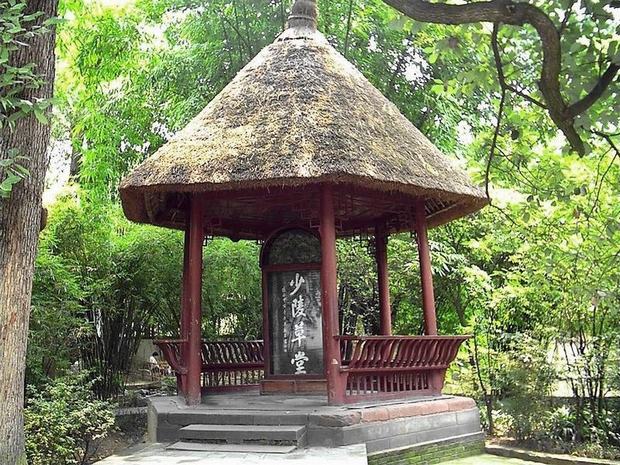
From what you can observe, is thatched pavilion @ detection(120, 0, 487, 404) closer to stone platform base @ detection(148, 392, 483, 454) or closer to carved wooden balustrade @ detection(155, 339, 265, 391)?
carved wooden balustrade @ detection(155, 339, 265, 391)

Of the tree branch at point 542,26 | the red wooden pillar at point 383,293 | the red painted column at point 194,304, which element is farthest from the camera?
the red wooden pillar at point 383,293

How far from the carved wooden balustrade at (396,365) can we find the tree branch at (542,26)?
4.74m

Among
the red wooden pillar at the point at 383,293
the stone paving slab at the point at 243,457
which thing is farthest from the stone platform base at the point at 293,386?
the stone paving slab at the point at 243,457

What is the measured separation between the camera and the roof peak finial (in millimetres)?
10031

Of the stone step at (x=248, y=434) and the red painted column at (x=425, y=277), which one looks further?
the red painted column at (x=425, y=277)

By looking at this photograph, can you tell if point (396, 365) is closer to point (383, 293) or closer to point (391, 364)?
point (391, 364)

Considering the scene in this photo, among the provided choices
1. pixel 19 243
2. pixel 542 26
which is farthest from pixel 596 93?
pixel 19 243

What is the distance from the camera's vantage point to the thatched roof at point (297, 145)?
7.47 metres

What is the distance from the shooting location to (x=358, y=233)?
36.6 ft

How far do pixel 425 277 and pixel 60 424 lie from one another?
15.9ft

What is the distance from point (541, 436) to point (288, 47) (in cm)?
686

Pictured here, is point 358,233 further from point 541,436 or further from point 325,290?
point 541,436

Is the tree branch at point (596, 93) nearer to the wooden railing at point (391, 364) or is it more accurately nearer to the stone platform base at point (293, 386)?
the wooden railing at point (391, 364)

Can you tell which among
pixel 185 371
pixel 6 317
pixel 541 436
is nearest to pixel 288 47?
pixel 185 371
